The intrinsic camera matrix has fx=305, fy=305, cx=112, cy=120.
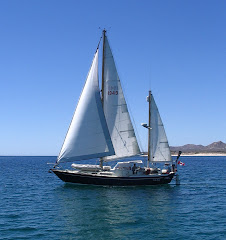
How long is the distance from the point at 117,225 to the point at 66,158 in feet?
59.6

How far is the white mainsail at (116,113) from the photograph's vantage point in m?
41.2

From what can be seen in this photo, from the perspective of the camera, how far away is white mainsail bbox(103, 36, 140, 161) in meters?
41.2

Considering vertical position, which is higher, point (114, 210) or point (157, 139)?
point (157, 139)

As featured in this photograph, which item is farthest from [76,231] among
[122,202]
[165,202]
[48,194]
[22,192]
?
[22,192]

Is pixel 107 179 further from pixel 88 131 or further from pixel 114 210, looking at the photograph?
pixel 114 210

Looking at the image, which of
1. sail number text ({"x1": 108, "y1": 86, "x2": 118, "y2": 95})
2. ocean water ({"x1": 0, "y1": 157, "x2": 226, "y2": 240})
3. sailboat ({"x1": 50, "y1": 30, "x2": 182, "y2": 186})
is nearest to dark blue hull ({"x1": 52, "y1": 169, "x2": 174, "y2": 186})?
sailboat ({"x1": 50, "y1": 30, "x2": 182, "y2": 186})

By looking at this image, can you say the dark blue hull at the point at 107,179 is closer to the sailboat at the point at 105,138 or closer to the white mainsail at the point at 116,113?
the sailboat at the point at 105,138

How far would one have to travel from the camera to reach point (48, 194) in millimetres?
36531

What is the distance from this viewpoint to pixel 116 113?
1638 inches

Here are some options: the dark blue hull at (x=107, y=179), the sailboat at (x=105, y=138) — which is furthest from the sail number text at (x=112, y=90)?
the dark blue hull at (x=107, y=179)

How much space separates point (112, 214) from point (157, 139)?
20514 millimetres

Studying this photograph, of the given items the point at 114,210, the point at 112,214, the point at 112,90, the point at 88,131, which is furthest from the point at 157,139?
the point at 112,214

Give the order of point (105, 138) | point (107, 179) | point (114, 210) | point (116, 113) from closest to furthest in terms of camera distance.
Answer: point (114, 210) → point (105, 138) → point (107, 179) → point (116, 113)

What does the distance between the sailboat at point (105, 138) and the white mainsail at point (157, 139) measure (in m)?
0.41
